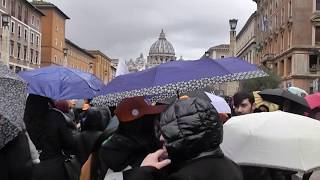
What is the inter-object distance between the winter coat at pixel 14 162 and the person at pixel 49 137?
7.47 feet

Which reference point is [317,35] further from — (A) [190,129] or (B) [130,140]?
(A) [190,129]

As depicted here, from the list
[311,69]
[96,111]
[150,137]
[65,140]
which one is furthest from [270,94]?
[311,69]

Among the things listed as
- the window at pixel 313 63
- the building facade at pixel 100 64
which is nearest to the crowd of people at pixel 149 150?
the window at pixel 313 63

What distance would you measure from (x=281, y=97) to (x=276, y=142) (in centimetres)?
269

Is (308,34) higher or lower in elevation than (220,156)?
higher

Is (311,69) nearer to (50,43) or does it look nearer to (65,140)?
(50,43)

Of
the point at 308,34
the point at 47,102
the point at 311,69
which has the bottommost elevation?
the point at 47,102

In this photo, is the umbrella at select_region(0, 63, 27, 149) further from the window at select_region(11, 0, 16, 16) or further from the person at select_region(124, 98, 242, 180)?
the window at select_region(11, 0, 16, 16)

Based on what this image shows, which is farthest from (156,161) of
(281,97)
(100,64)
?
(100,64)

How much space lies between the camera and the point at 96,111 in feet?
20.1

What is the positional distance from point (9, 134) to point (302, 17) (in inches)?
2213

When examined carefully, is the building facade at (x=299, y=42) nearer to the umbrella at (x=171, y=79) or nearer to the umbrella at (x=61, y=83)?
the umbrella at (x=61, y=83)

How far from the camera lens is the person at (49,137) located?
223 inches

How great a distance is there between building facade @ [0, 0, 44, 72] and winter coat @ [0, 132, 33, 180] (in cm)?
5894
